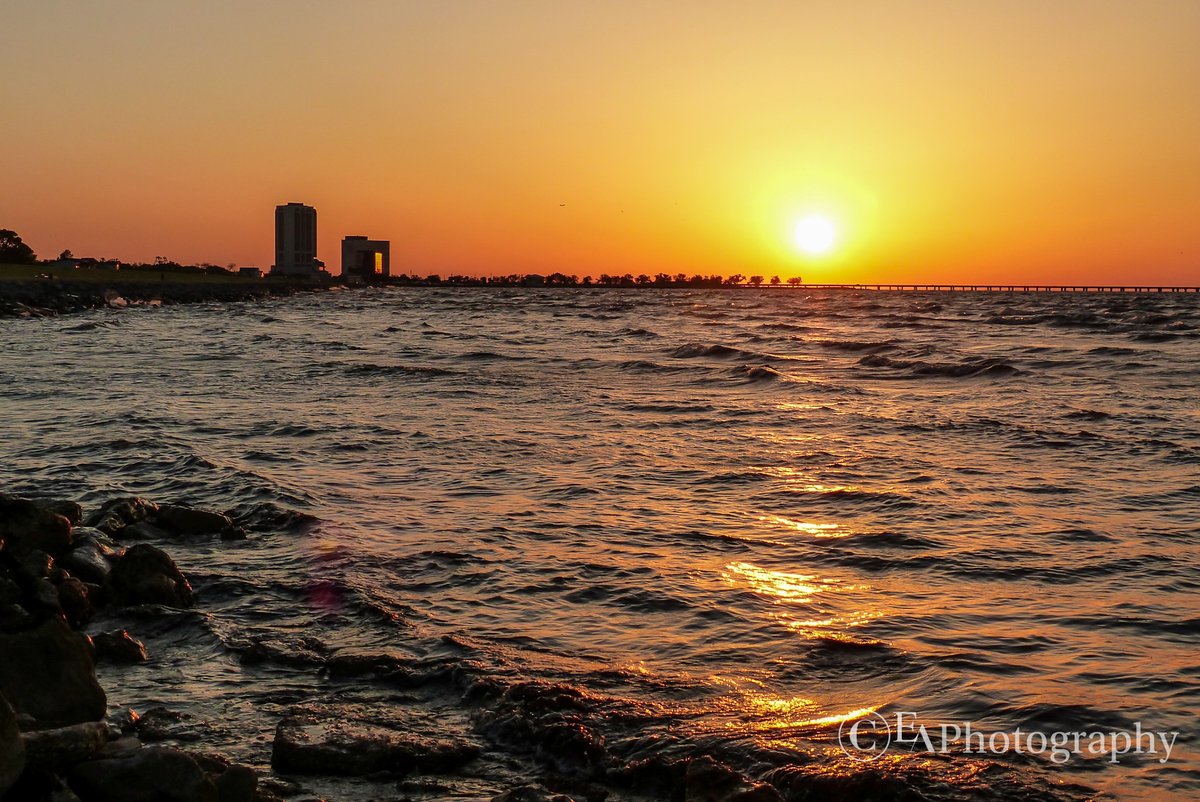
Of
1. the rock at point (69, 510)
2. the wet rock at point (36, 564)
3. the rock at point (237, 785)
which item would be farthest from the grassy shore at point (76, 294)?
the rock at point (237, 785)

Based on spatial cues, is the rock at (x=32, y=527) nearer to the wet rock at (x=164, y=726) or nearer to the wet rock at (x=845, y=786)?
the wet rock at (x=164, y=726)

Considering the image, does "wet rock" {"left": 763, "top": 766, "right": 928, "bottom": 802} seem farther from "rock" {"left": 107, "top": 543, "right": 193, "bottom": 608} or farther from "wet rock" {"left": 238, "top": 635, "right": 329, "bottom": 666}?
"rock" {"left": 107, "top": 543, "right": 193, "bottom": 608}

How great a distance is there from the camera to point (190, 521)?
36.8 feet

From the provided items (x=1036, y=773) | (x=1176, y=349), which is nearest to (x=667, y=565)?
(x=1036, y=773)

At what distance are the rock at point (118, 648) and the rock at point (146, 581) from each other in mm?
1049

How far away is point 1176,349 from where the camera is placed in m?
38.2

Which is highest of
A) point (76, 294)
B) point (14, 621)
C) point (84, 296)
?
point (76, 294)

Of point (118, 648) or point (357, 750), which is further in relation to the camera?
point (118, 648)

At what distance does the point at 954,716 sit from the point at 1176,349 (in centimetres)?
3719

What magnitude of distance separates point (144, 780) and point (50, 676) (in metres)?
1.29

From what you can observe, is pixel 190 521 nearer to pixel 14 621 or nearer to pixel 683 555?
pixel 683 555

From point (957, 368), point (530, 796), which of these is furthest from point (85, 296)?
point (530, 796)

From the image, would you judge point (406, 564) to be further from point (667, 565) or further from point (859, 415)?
point (859, 415)

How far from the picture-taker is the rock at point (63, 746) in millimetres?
4672
